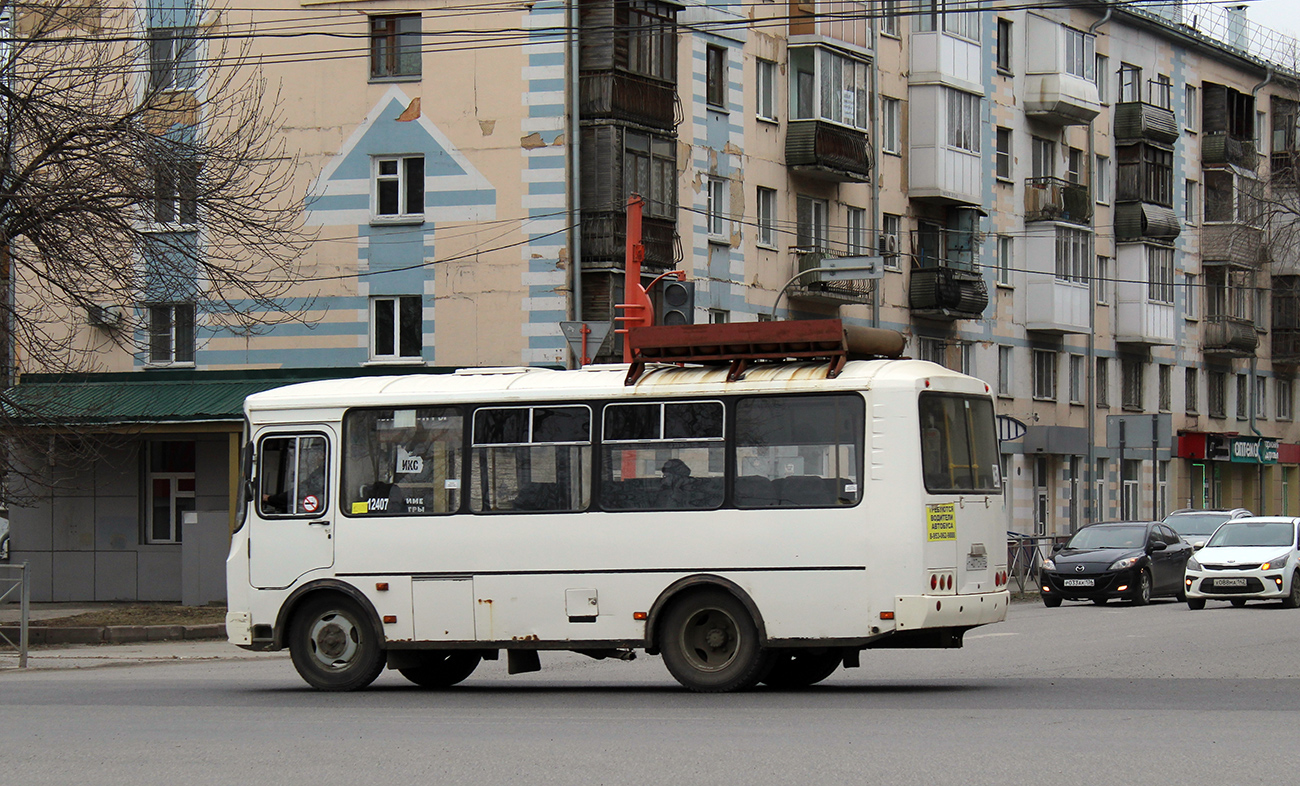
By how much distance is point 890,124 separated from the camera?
4659cm

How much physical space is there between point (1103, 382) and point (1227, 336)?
7.70 metres

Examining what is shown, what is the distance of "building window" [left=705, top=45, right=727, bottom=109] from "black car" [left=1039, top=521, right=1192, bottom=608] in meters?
13.5

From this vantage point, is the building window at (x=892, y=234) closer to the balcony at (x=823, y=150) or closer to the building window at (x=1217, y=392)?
the balcony at (x=823, y=150)

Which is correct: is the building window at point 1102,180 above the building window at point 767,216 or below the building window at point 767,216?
above

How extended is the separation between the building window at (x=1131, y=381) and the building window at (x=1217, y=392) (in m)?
5.30

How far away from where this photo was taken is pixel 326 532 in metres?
15.9

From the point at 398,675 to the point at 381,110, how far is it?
2026 centimetres

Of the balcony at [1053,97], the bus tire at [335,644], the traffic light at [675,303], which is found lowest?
the bus tire at [335,644]

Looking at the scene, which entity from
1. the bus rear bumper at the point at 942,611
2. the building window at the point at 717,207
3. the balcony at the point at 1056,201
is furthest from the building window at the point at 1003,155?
the bus rear bumper at the point at 942,611

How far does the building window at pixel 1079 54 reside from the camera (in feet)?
172

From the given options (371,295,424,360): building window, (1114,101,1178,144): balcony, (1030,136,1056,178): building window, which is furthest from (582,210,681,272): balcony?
(1114,101,1178,144): balcony

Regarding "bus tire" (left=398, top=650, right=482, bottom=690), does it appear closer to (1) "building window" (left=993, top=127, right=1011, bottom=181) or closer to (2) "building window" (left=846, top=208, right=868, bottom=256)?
(2) "building window" (left=846, top=208, right=868, bottom=256)

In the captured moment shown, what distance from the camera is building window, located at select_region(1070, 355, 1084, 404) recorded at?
53938mm

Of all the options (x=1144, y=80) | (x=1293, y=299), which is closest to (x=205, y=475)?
(x=1144, y=80)
